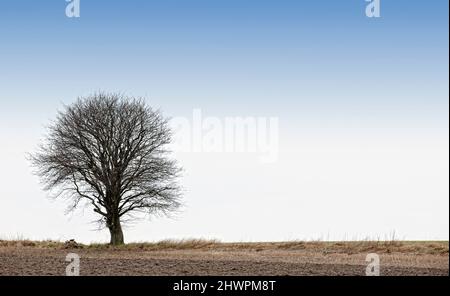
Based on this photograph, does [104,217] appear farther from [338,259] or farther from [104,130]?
[338,259]

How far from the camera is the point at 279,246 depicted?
40.3m

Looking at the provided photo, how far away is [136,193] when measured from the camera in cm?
4350

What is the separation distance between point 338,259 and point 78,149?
827 inches

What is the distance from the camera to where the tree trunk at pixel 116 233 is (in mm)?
43094

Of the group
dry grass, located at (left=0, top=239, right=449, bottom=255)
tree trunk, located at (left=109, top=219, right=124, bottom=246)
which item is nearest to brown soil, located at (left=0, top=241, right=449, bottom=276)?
dry grass, located at (left=0, top=239, right=449, bottom=255)

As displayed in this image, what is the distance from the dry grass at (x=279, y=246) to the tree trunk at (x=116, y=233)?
2.14 ft

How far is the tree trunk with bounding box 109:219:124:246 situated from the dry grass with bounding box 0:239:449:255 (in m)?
0.65

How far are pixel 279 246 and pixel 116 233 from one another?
11.6 m

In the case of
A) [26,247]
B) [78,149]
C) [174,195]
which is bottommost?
[26,247]

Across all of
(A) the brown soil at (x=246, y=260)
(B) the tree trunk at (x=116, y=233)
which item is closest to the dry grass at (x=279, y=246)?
(A) the brown soil at (x=246, y=260)

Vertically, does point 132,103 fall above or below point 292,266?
above
